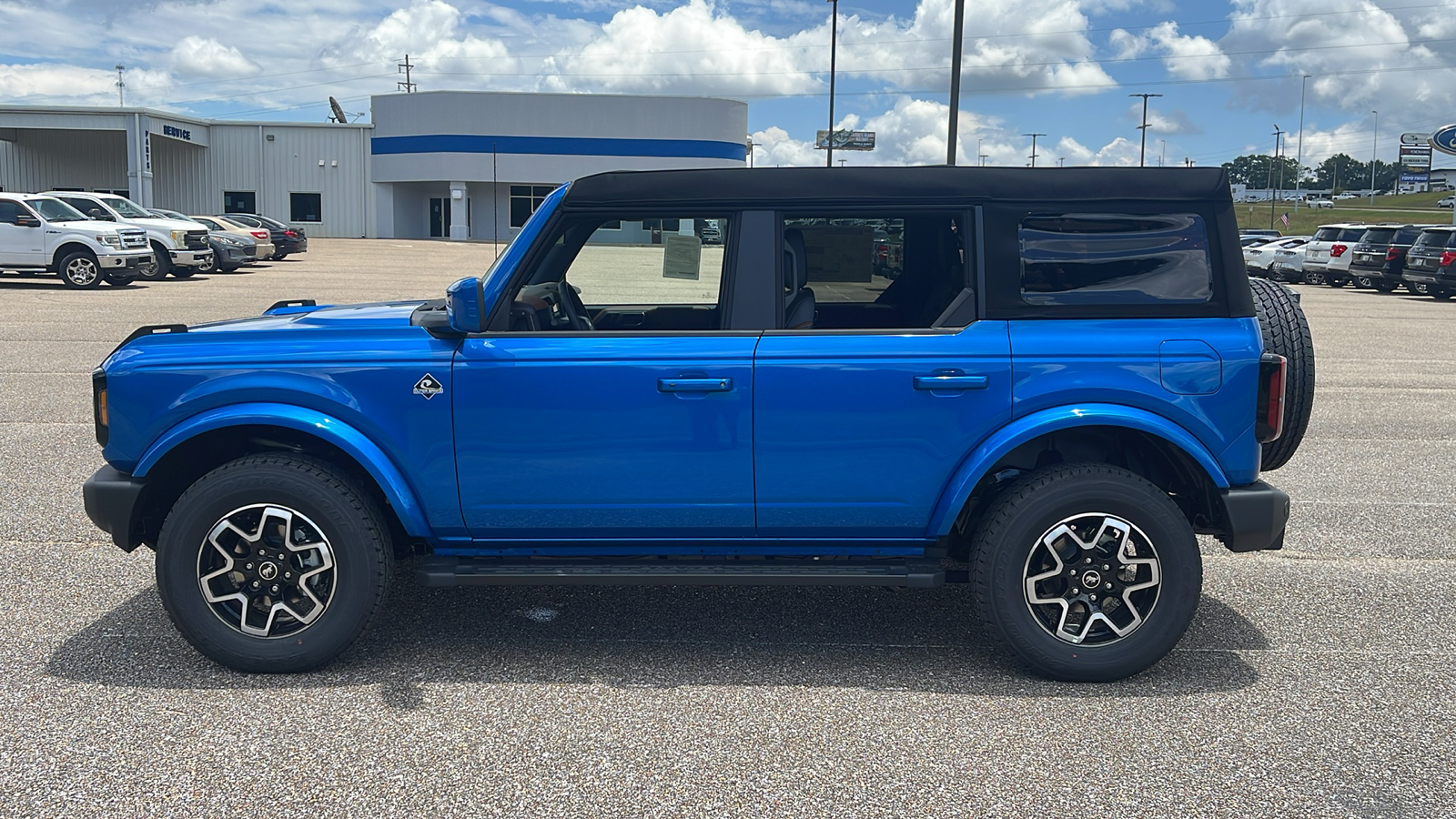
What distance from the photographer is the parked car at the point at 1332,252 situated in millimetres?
33844

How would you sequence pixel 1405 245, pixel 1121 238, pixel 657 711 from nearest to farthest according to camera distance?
pixel 657 711, pixel 1121 238, pixel 1405 245

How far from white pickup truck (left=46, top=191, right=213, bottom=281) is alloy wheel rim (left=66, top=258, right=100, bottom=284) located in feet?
3.69

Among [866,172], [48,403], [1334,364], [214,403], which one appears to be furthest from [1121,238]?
[1334,364]

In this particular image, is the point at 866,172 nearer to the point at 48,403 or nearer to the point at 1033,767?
the point at 1033,767

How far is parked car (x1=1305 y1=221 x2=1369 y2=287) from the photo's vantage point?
3384 centimetres

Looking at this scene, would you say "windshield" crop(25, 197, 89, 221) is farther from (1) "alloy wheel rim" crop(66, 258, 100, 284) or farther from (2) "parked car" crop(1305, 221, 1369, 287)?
(2) "parked car" crop(1305, 221, 1369, 287)

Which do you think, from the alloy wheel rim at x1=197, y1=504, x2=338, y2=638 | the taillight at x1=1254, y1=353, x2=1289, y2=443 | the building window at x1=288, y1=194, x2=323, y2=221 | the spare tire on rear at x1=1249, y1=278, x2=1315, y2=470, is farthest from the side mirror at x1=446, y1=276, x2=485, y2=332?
the building window at x1=288, y1=194, x2=323, y2=221

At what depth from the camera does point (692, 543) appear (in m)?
4.31

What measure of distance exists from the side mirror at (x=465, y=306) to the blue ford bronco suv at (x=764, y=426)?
1 cm

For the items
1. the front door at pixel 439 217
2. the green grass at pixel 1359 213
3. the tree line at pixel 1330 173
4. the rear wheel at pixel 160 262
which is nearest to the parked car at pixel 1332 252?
the rear wheel at pixel 160 262

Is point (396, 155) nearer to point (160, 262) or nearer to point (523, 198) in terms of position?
point (523, 198)

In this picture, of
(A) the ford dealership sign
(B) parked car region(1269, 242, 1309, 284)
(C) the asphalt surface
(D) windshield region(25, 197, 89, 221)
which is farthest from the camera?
(A) the ford dealership sign

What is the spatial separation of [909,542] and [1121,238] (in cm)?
132

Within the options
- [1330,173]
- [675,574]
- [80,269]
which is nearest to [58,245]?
[80,269]
